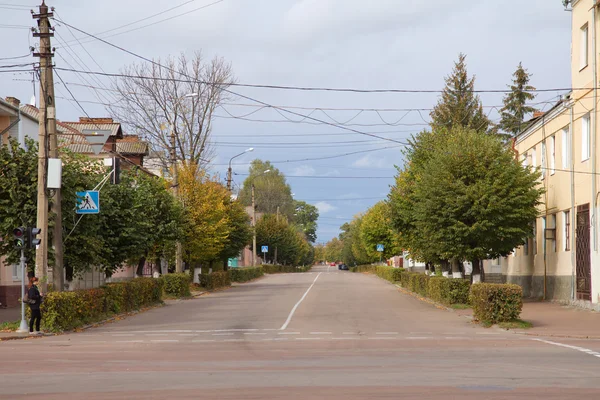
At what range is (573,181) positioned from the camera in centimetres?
3180

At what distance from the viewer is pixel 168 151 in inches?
1886

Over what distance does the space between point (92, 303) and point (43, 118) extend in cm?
647

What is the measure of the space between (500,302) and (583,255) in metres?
7.99

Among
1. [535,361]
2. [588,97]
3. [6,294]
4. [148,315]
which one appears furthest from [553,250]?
[6,294]

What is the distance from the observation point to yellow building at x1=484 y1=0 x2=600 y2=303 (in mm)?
29156

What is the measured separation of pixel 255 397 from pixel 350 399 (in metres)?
1.27

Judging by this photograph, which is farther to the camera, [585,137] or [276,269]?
[276,269]

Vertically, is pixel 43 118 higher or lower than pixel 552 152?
lower

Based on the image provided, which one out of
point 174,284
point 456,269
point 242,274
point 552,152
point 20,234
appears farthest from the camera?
point 242,274

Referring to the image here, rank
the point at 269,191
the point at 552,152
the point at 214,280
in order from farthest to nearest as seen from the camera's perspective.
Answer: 1. the point at 269,191
2. the point at 214,280
3. the point at 552,152

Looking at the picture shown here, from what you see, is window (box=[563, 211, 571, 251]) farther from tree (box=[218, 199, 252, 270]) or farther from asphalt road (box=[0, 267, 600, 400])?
tree (box=[218, 199, 252, 270])

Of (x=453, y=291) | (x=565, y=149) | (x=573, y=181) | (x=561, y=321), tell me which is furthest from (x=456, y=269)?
(x=561, y=321)

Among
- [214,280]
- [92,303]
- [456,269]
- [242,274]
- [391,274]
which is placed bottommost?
[242,274]

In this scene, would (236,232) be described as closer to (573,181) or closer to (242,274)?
(242,274)
